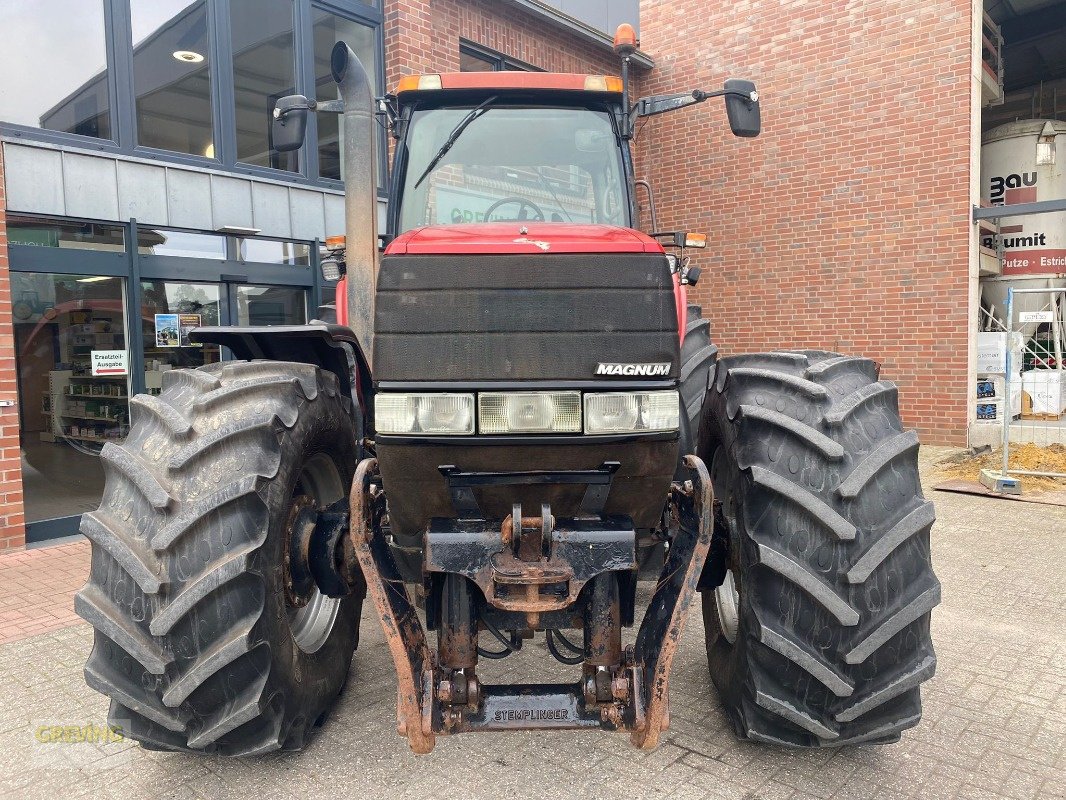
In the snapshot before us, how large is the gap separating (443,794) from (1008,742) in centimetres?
217

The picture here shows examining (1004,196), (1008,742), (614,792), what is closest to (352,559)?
(614,792)

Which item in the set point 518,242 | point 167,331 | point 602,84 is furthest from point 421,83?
point 167,331

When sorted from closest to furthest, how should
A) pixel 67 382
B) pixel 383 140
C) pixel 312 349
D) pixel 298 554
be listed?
pixel 298 554 → pixel 312 349 → pixel 67 382 → pixel 383 140

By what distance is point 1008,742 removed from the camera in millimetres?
3066

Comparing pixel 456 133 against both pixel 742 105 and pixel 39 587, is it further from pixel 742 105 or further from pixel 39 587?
pixel 39 587

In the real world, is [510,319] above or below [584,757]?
above

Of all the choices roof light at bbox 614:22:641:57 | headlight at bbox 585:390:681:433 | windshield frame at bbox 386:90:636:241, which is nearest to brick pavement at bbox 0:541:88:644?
windshield frame at bbox 386:90:636:241

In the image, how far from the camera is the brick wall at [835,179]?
9.44 m

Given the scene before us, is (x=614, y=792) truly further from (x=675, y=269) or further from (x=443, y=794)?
(x=675, y=269)

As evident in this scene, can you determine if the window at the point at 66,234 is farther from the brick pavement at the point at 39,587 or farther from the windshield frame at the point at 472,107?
the windshield frame at the point at 472,107

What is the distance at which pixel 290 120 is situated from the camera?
12.3 ft

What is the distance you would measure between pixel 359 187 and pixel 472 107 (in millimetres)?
751

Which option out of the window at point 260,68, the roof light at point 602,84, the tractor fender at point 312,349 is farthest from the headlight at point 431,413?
the window at point 260,68

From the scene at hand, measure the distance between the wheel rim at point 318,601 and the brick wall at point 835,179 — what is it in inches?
333
